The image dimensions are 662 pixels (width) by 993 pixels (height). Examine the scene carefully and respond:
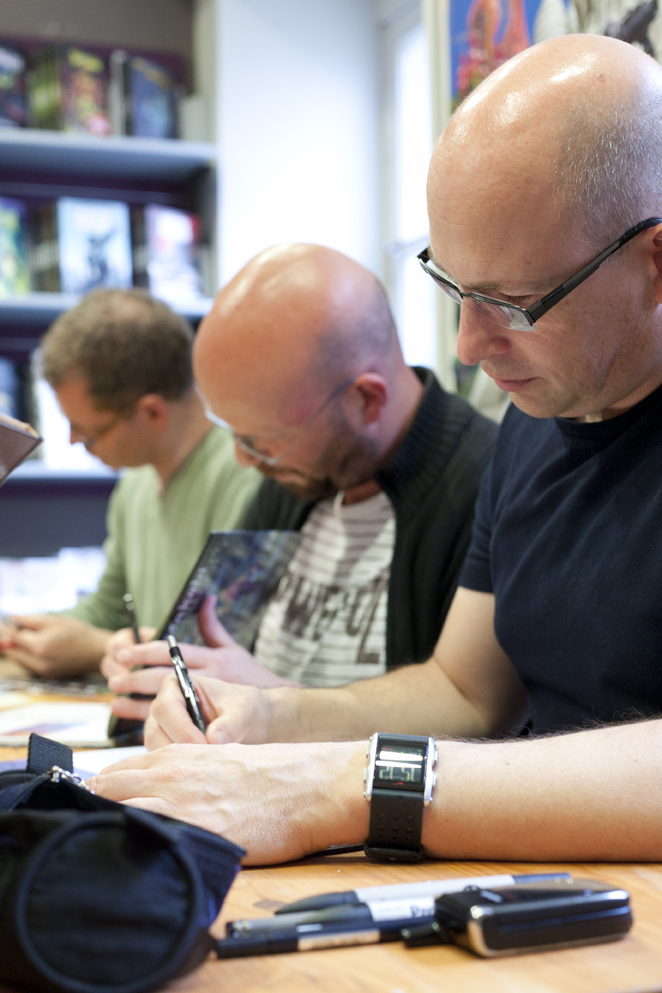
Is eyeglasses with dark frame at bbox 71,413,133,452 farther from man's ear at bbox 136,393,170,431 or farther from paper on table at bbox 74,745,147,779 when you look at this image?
paper on table at bbox 74,745,147,779

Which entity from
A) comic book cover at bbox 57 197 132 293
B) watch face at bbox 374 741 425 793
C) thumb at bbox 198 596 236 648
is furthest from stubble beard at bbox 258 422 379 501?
comic book cover at bbox 57 197 132 293

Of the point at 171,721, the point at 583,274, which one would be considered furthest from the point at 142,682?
the point at 583,274

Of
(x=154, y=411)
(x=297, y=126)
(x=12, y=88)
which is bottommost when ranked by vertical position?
(x=154, y=411)

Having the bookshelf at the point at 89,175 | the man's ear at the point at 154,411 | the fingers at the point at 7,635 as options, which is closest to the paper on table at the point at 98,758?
the fingers at the point at 7,635

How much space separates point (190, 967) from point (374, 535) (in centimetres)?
112

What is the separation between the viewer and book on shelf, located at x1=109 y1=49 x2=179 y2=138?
3.03 m

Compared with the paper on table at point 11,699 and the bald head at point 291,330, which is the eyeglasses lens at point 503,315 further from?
the paper on table at point 11,699

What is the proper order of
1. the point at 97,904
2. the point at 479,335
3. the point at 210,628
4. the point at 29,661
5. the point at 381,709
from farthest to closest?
the point at 29,661
the point at 210,628
the point at 381,709
the point at 479,335
the point at 97,904

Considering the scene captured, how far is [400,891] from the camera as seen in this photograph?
2.16 feet

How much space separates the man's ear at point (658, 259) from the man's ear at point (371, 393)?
71 centimetres

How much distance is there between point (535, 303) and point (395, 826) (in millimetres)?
494

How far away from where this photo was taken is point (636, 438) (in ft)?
3.24

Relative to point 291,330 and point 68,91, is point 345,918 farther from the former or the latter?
point 68,91

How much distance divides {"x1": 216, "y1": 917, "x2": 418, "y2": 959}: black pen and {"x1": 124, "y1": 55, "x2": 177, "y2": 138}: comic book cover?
2.89m
